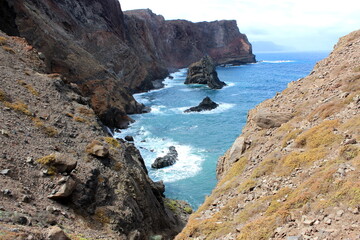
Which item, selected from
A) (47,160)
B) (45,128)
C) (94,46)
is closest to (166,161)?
(45,128)

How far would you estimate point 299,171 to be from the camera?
44.3ft

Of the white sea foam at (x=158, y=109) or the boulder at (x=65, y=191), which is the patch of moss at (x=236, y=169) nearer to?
the boulder at (x=65, y=191)

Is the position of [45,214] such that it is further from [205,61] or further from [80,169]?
[205,61]

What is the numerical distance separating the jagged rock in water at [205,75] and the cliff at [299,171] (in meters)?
92.5

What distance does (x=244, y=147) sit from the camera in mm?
20016

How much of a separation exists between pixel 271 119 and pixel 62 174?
45.6ft

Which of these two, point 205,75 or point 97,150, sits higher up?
point 97,150

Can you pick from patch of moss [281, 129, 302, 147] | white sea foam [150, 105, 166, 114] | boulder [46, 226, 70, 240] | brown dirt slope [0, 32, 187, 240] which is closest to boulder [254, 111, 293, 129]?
patch of moss [281, 129, 302, 147]

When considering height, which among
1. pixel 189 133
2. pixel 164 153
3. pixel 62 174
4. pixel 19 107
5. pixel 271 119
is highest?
pixel 271 119

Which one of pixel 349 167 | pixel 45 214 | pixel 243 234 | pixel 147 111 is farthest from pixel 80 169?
pixel 147 111

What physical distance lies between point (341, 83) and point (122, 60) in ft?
277

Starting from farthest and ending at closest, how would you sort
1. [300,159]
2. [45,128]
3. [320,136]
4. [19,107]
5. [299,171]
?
[19,107]
[45,128]
[320,136]
[300,159]
[299,171]

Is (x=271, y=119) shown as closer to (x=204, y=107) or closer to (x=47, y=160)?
(x=47, y=160)

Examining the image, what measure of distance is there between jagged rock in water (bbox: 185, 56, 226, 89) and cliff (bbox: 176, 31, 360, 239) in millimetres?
92477
